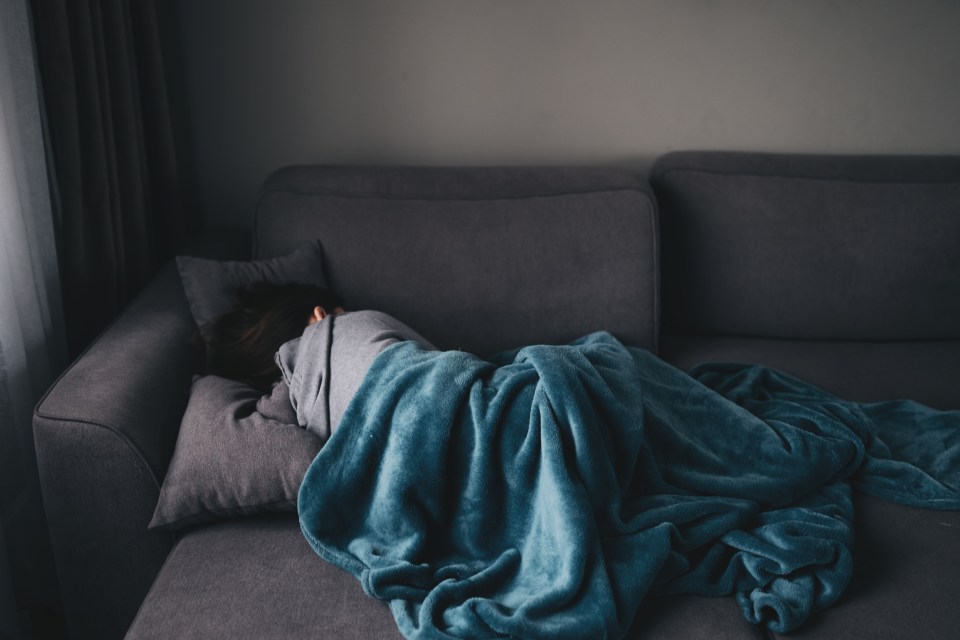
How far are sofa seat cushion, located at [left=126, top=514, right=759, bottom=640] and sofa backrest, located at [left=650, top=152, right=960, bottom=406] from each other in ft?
2.87

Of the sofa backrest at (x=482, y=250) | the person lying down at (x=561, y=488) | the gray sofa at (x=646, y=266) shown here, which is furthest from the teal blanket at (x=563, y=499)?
the sofa backrest at (x=482, y=250)

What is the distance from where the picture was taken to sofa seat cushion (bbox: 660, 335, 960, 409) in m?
1.84

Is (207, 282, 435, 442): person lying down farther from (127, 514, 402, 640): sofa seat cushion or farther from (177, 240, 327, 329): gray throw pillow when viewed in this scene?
(127, 514, 402, 640): sofa seat cushion

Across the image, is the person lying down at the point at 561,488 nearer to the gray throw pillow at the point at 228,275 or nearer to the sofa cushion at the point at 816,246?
the gray throw pillow at the point at 228,275

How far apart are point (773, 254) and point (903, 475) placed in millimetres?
672

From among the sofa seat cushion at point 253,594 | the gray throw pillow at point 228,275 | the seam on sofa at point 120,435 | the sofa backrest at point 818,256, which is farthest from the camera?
the sofa backrest at point 818,256

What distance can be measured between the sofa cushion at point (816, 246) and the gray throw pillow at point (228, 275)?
2.88 ft

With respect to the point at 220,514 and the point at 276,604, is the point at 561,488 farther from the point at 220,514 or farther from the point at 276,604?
the point at 220,514

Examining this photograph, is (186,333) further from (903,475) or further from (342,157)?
(903,475)

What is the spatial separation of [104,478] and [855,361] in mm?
1614

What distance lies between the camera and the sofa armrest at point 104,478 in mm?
1321

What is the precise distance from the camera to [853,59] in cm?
223

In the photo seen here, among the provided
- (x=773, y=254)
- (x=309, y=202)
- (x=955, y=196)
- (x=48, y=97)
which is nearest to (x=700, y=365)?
(x=773, y=254)

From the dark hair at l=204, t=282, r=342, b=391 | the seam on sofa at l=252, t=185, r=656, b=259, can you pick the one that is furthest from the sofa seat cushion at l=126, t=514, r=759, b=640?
the seam on sofa at l=252, t=185, r=656, b=259
